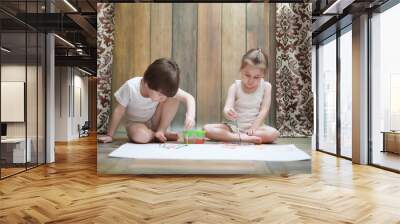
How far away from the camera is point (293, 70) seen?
592cm

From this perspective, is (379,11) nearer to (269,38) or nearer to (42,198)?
(269,38)

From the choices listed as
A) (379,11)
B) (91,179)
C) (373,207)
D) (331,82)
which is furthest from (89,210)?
(331,82)

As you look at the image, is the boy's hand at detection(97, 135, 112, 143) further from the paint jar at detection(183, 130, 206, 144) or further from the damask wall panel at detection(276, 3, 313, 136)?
the damask wall panel at detection(276, 3, 313, 136)

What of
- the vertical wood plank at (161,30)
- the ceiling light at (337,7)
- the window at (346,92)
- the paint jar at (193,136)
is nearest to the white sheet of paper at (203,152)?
the paint jar at (193,136)

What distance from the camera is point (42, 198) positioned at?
4383 millimetres

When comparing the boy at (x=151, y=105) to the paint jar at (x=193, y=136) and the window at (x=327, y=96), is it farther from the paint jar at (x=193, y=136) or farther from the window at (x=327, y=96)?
the window at (x=327, y=96)

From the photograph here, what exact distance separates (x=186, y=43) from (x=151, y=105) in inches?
42.8

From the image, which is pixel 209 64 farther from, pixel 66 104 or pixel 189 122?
pixel 66 104

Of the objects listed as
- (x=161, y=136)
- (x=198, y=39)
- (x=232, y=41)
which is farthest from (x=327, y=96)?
(x=161, y=136)

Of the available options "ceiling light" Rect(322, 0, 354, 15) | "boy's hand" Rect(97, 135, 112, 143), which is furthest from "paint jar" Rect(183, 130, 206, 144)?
"ceiling light" Rect(322, 0, 354, 15)

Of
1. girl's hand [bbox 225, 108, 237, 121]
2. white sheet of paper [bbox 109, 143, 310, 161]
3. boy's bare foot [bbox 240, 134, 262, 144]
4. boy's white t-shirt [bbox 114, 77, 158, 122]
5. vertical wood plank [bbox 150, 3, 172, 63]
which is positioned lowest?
white sheet of paper [bbox 109, 143, 310, 161]

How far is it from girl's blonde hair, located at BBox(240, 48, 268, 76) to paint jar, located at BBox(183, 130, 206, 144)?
118 cm

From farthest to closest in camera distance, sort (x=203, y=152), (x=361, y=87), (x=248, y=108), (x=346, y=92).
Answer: (x=346, y=92) < (x=361, y=87) < (x=248, y=108) < (x=203, y=152)

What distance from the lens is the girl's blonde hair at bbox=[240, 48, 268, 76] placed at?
5.84 metres
